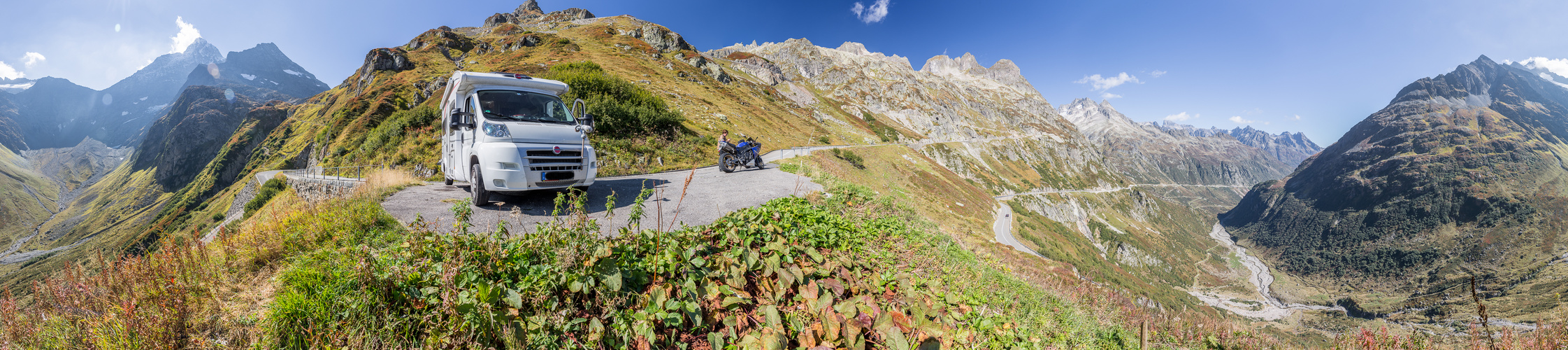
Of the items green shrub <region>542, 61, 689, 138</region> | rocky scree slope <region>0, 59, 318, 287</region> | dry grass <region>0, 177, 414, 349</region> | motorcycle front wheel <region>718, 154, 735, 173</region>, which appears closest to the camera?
dry grass <region>0, 177, 414, 349</region>

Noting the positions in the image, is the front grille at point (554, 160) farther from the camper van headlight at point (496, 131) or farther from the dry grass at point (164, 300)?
the dry grass at point (164, 300)

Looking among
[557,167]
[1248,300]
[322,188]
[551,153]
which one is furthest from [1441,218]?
[322,188]

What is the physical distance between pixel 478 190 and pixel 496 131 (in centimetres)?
113

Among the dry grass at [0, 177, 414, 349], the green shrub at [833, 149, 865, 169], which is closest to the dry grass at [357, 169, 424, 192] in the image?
the dry grass at [0, 177, 414, 349]

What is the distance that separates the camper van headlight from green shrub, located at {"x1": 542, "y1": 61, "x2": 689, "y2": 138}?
13013mm

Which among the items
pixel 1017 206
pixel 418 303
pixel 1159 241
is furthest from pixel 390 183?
pixel 1159 241

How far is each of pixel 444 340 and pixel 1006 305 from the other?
6563 mm

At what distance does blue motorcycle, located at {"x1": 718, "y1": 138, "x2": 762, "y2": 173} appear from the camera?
1659 cm

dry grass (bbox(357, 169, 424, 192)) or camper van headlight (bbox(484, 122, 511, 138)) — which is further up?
camper van headlight (bbox(484, 122, 511, 138))

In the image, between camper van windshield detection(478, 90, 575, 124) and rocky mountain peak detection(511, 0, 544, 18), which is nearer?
camper van windshield detection(478, 90, 575, 124)

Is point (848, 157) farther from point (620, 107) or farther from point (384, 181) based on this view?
point (384, 181)

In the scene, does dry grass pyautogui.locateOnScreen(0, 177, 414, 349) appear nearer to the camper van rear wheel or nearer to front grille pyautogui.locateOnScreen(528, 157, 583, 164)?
the camper van rear wheel

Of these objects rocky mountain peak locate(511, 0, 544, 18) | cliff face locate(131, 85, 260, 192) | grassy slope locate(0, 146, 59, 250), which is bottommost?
grassy slope locate(0, 146, 59, 250)

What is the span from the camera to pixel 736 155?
1680cm
